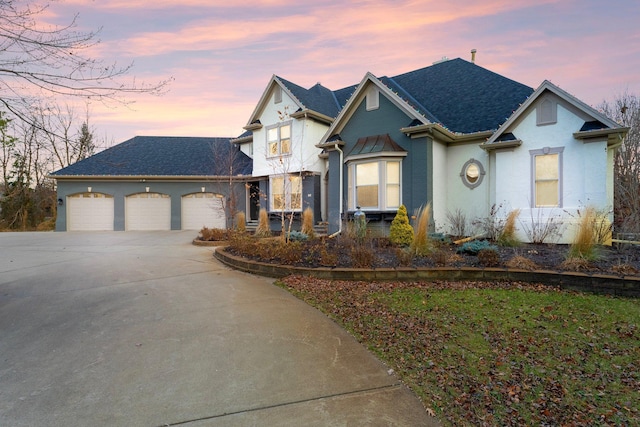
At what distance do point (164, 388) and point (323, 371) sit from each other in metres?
1.48

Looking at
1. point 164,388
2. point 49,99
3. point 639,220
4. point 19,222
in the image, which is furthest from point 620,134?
point 19,222

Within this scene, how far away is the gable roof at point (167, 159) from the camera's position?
20.2 metres

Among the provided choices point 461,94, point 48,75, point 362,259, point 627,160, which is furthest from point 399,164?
point 627,160

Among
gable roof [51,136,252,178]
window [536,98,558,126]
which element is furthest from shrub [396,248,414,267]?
gable roof [51,136,252,178]

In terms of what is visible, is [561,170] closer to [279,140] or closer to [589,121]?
[589,121]

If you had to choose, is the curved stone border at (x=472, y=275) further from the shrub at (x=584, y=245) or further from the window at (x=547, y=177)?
the window at (x=547, y=177)

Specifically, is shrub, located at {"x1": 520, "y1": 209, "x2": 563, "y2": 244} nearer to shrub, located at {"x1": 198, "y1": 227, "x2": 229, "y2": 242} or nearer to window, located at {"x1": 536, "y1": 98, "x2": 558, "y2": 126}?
window, located at {"x1": 536, "y1": 98, "x2": 558, "y2": 126}

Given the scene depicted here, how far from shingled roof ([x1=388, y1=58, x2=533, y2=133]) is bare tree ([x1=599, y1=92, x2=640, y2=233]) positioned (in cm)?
604

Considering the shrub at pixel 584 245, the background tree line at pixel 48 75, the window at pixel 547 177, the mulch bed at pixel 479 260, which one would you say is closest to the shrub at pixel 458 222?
the window at pixel 547 177

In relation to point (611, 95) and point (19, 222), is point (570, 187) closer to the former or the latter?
point (611, 95)

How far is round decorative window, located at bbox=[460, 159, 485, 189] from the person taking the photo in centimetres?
1198

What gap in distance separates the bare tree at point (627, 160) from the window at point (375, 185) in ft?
26.3

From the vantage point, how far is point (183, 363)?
3.36 metres

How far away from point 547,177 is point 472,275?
21.0 feet
